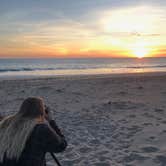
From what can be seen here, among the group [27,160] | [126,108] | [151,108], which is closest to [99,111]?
[126,108]

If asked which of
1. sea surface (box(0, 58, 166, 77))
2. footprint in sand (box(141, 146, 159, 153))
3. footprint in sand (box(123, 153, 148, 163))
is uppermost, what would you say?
sea surface (box(0, 58, 166, 77))

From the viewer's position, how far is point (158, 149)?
579 centimetres

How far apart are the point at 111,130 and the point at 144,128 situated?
697mm

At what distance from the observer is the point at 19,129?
2842 mm

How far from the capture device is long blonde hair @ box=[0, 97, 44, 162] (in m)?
2.84

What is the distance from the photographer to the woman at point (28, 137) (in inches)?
112

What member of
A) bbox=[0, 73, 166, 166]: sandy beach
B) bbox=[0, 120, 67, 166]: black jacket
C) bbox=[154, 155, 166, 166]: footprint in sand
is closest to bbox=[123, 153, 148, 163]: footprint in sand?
bbox=[0, 73, 166, 166]: sandy beach

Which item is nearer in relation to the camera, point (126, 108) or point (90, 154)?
point (90, 154)

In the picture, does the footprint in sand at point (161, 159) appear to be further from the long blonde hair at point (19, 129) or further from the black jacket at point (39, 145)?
the long blonde hair at point (19, 129)

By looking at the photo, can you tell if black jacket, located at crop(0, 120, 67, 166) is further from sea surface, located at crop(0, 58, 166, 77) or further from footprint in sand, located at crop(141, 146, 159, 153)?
sea surface, located at crop(0, 58, 166, 77)

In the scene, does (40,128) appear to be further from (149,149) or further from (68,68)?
(68,68)

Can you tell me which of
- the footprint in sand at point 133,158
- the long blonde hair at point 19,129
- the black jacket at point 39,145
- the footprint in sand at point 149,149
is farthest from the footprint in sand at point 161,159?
the long blonde hair at point 19,129

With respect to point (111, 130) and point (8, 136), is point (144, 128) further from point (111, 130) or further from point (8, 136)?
point (8, 136)

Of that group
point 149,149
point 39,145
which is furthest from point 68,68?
point 39,145
